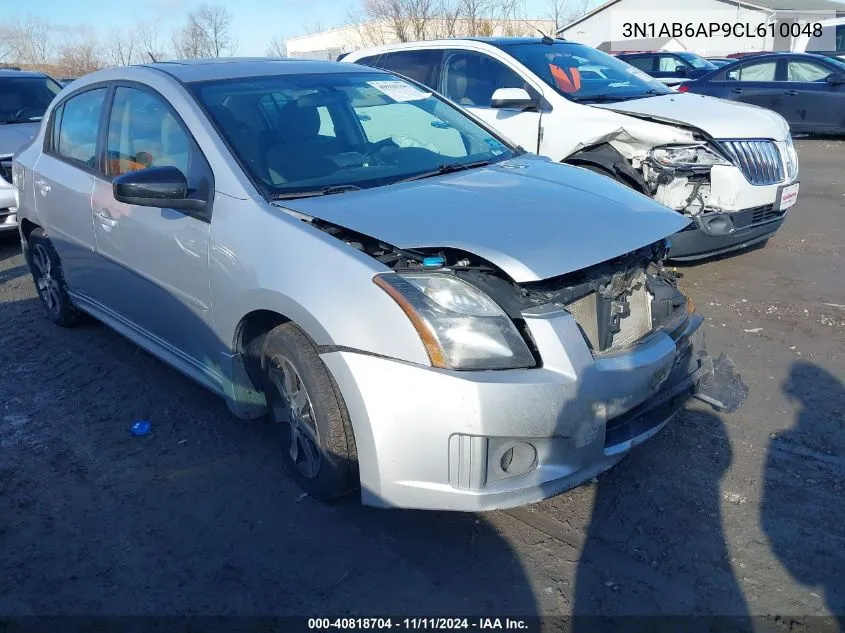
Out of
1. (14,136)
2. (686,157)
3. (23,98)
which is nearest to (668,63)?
(686,157)

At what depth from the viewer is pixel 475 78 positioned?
7012mm

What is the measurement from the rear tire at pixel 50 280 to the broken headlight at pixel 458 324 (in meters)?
3.30

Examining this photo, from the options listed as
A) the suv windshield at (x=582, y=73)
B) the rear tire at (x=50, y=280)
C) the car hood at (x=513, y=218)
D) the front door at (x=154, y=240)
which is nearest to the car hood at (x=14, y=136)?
the rear tire at (x=50, y=280)

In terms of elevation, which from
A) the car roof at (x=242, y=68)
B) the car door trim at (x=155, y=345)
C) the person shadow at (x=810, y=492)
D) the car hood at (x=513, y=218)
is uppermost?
the car roof at (x=242, y=68)

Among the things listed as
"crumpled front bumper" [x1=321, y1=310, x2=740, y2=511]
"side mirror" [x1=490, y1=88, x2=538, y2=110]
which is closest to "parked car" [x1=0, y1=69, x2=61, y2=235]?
"side mirror" [x1=490, y1=88, x2=538, y2=110]

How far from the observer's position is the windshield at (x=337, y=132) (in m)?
3.44

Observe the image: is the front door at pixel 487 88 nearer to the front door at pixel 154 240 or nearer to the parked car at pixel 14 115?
the front door at pixel 154 240

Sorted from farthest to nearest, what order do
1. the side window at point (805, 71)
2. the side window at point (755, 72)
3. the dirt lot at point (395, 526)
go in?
the side window at point (755, 72)
the side window at point (805, 71)
the dirt lot at point (395, 526)

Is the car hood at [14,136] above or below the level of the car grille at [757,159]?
above

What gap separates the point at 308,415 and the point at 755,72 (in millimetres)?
13863

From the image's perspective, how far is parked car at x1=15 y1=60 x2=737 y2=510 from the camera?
264cm

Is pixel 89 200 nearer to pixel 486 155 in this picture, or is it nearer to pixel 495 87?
pixel 486 155

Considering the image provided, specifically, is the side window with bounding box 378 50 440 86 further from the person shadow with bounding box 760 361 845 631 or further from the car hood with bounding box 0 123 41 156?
the person shadow with bounding box 760 361 845 631

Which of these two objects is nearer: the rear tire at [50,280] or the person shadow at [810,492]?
the person shadow at [810,492]
